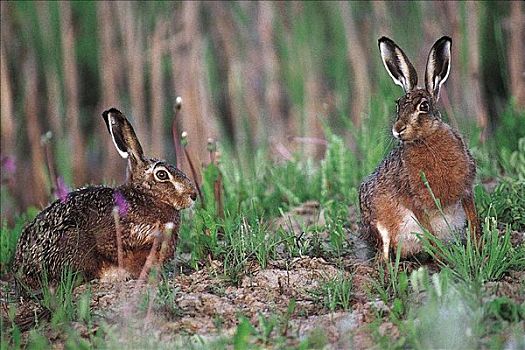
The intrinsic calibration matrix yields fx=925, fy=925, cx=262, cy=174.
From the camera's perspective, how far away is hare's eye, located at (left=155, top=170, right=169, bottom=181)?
4883 mm

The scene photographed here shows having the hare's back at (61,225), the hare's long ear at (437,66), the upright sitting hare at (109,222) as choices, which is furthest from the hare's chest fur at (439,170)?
the hare's back at (61,225)

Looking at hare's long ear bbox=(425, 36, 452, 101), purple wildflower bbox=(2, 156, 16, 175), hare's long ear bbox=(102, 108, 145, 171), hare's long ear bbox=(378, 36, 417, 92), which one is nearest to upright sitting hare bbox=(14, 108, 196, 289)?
hare's long ear bbox=(102, 108, 145, 171)

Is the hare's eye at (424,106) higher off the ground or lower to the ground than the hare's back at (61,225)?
higher

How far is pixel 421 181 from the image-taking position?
14.8ft

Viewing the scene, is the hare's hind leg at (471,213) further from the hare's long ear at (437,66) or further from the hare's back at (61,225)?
the hare's back at (61,225)

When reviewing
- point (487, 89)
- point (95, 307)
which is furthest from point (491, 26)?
point (95, 307)

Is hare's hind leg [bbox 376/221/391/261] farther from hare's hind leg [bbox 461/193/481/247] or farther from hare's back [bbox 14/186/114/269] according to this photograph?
hare's back [bbox 14/186/114/269]

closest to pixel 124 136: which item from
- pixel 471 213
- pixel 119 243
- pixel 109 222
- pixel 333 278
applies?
pixel 109 222

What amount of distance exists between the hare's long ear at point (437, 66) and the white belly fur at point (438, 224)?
23.4 inches

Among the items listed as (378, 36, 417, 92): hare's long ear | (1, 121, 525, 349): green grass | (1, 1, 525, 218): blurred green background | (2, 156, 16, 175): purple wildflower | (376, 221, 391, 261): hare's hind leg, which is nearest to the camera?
(1, 121, 525, 349): green grass

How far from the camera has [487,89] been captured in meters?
9.21

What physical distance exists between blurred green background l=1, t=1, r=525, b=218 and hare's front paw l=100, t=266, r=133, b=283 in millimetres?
2926

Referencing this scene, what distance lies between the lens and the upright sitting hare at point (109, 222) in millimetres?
4715

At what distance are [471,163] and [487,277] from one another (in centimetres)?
64
